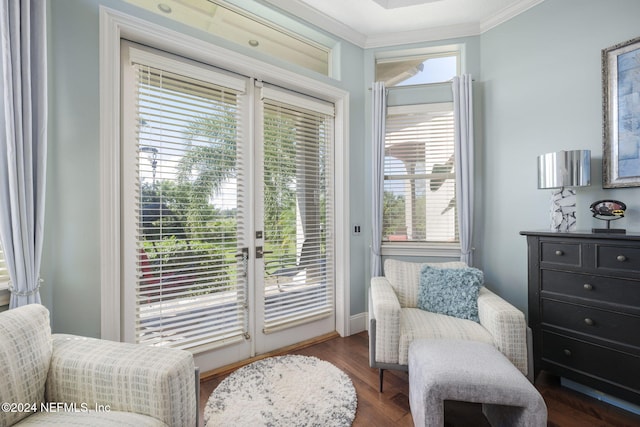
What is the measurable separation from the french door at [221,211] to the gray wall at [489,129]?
22 centimetres

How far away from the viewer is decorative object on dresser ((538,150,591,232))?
1902mm

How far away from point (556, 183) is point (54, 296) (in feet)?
10.7

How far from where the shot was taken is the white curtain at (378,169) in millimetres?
2861

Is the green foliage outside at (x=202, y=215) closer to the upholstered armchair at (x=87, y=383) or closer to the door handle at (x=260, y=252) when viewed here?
the door handle at (x=260, y=252)

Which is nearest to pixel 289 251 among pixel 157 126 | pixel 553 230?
pixel 157 126

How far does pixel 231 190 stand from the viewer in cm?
Answer: 227

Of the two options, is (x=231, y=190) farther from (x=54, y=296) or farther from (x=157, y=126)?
(x=54, y=296)

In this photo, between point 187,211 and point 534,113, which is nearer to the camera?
point 187,211

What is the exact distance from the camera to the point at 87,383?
111 centimetres

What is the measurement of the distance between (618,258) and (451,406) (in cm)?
135

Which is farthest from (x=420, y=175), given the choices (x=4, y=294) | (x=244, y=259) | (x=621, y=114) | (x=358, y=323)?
(x=4, y=294)

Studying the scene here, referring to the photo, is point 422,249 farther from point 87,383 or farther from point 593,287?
point 87,383

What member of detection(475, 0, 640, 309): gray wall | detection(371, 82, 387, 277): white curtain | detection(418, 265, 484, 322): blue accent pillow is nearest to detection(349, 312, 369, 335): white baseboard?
detection(371, 82, 387, 277): white curtain

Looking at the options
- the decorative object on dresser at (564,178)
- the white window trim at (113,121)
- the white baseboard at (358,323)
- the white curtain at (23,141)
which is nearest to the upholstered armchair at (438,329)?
the decorative object on dresser at (564,178)
